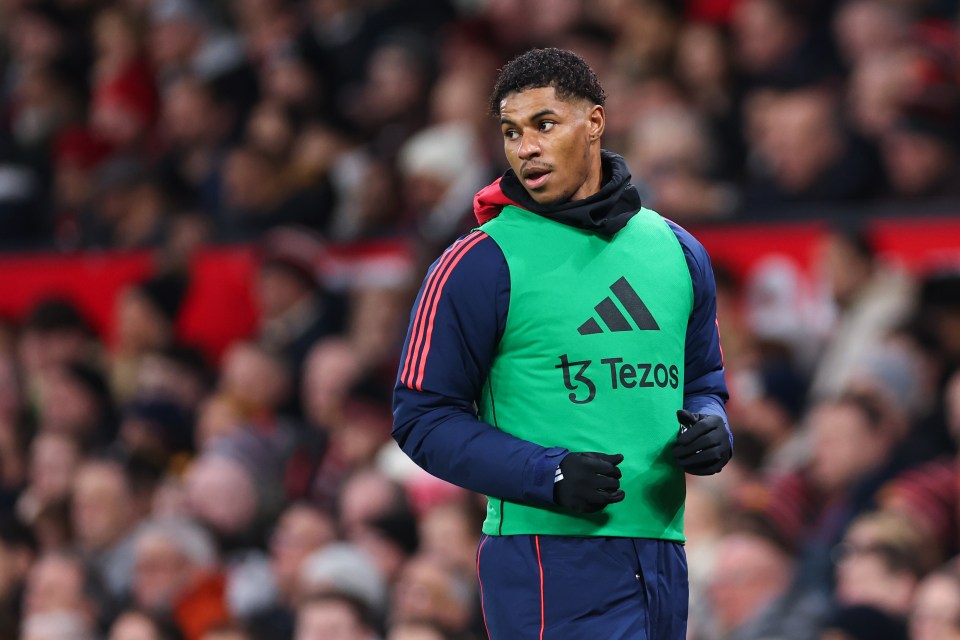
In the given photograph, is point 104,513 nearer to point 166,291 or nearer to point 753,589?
point 166,291

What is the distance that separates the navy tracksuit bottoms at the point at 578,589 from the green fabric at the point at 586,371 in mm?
33

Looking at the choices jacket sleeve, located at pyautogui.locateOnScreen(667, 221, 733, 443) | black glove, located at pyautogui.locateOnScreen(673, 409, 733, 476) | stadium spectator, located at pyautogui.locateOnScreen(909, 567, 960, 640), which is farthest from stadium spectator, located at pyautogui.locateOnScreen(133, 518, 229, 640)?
black glove, located at pyautogui.locateOnScreen(673, 409, 733, 476)

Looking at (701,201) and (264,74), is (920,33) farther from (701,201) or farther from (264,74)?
(264,74)

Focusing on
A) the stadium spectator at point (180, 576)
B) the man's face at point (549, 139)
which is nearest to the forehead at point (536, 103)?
the man's face at point (549, 139)

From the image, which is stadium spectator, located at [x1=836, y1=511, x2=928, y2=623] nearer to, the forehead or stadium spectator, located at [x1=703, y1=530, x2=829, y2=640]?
stadium spectator, located at [x1=703, y1=530, x2=829, y2=640]

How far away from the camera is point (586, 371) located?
3.50 meters

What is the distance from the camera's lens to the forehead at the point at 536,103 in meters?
3.51

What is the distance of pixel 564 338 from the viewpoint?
3502mm

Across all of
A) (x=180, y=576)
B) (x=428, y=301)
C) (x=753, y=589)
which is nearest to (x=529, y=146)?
(x=428, y=301)

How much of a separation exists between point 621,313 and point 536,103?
444 millimetres

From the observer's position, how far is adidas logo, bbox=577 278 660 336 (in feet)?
11.5

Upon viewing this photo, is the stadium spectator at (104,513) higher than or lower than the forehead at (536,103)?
lower

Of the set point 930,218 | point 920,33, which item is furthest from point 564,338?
point 920,33

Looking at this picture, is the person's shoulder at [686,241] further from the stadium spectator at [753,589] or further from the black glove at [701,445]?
the stadium spectator at [753,589]
